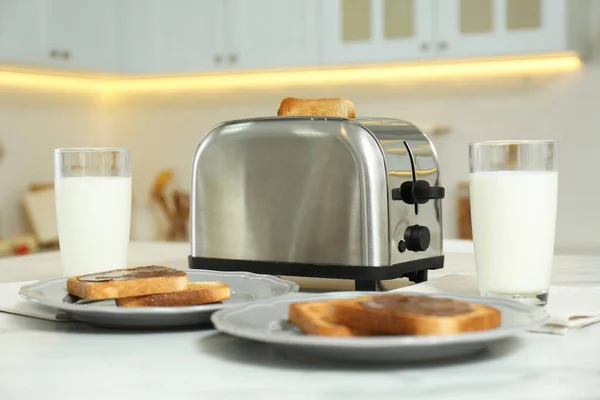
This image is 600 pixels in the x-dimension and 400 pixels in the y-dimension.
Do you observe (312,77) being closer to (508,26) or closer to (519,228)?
(508,26)

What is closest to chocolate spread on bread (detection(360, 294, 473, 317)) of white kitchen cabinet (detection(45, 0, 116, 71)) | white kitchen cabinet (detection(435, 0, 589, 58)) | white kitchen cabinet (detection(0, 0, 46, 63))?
white kitchen cabinet (detection(435, 0, 589, 58))

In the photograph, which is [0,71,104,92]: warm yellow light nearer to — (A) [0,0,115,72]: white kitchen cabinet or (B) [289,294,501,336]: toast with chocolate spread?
(A) [0,0,115,72]: white kitchen cabinet

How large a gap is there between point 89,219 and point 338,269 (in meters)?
0.33

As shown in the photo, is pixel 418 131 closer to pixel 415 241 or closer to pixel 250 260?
pixel 415 241

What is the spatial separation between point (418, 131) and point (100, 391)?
0.72 metres

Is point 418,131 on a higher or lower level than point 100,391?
higher

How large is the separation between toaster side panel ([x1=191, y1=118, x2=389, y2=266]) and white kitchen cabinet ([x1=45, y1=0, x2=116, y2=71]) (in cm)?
254

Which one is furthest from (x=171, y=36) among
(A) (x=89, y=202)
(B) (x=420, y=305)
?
(B) (x=420, y=305)

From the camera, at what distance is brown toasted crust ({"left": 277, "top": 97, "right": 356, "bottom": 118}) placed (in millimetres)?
1227

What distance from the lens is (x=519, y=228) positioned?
0.93 m

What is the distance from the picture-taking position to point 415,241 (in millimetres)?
1114

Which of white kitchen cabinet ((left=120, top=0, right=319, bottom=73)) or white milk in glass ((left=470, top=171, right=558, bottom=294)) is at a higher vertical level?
white kitchen cabinet ((left=120, top=0, right=319, bottom=73))

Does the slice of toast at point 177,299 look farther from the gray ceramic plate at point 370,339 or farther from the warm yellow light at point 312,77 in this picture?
the warm yellow light at point 312,77

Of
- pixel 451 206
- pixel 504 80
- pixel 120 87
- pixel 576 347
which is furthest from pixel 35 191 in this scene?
pixel 576 347
